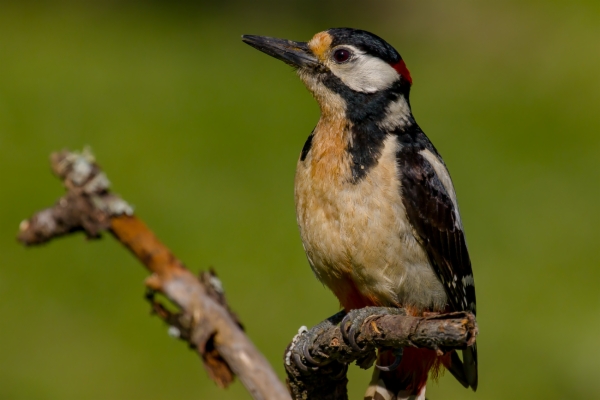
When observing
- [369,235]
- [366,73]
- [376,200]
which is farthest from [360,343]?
[366,73]

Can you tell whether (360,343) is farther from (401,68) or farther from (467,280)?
(401,68)

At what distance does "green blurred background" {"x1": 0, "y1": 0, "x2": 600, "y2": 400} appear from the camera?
829 cm

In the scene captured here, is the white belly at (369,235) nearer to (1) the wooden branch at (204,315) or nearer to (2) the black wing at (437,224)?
(2) the black wing at (437,224)

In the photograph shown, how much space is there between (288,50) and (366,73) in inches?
18.2

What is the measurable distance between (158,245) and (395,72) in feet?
5.43

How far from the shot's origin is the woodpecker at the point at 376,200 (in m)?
4.95

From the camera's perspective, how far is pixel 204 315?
17.8ft

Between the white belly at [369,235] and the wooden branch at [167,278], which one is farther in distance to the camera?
the wooden branch at [167,278]

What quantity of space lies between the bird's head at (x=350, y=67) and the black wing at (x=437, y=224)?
1.29 ft

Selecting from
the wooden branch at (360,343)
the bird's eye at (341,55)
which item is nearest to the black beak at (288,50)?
the bird's eye at (341,55)

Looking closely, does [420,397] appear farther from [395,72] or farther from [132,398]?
[132,398]

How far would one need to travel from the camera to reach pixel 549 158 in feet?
37.9

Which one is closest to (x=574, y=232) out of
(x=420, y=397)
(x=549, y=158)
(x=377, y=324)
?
(x=549, y=158)

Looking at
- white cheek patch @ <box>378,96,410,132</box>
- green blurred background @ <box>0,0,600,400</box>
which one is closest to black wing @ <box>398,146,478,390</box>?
white cheek patch @ <box>378,96,410,132</box>
